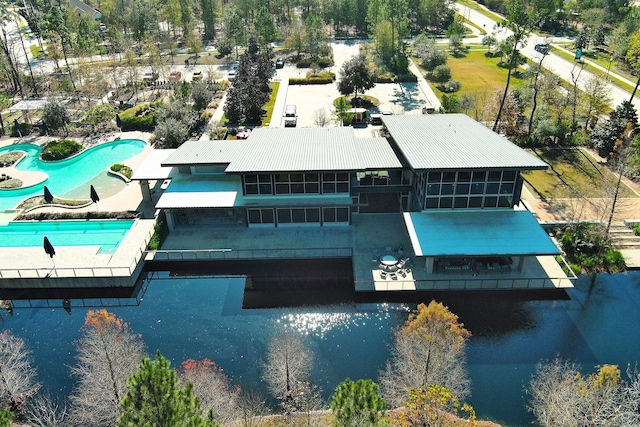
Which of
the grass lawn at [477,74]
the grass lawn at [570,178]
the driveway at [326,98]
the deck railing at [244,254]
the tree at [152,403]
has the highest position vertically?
the tree at [152,403]

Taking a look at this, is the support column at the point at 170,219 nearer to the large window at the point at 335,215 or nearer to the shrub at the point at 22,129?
the large window at the point at 335,215

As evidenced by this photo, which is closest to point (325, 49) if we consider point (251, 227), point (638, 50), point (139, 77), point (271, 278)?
point (139, 77)

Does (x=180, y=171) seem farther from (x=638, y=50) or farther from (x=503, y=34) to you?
(x=503, y=34)

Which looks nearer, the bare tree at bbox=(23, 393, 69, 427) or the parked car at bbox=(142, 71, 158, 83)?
the bare tree at bbox=(23, 393, 69, 427)

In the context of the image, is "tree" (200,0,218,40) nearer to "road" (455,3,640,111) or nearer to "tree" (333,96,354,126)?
"tree" (333,96,354,126)

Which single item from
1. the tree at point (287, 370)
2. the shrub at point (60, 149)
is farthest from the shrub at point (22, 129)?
the tree at point (287, 370)

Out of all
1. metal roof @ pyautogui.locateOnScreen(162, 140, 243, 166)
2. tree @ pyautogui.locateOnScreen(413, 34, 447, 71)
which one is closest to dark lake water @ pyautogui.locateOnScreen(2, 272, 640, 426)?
metal roof @ pyautogui.locateOnScreen(162, 140, 243, 166)

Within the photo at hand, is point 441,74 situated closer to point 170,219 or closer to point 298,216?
point 298,216
